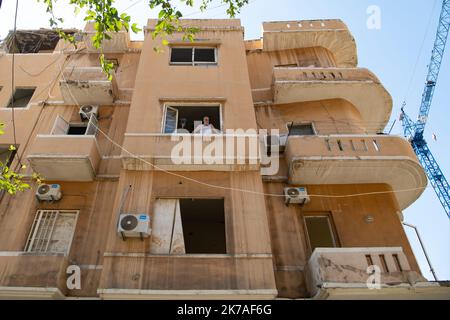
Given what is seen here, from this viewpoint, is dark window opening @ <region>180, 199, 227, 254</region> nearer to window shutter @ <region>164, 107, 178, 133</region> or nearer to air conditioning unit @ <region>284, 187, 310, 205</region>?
air conditioning unit @ <region>284, 187, 310, 205</region>

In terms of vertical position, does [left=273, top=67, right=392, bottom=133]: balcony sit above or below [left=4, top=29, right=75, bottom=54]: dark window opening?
below

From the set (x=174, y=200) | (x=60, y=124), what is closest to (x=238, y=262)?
(x=174, y=200)

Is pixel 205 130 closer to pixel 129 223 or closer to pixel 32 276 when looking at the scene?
pixel 129 223

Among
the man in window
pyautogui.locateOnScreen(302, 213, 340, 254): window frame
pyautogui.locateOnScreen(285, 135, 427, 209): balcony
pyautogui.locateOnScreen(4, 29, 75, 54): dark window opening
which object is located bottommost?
pyautogui.locateOnScreen(302, 213, 340, 254): window frame

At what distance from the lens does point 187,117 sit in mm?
12203

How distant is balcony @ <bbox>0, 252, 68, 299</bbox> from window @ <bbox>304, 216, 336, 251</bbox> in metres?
6.27

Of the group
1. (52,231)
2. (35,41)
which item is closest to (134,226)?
(52,231)

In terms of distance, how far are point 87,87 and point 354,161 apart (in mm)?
9179

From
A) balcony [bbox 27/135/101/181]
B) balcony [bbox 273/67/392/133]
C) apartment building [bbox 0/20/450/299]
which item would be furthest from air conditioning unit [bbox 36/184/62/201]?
balcony [bbox 273/67/392/133]

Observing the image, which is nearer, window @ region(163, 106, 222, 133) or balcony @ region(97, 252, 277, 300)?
balcony @ region(97, 252, 277, 300)

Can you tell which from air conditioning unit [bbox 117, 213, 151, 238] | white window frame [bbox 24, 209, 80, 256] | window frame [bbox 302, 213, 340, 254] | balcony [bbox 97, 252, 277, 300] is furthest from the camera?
window frame [bbox 302, 213, 340, 254]

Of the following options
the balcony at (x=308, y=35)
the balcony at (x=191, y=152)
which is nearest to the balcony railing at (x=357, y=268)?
the balcony at (x=191, y=152)

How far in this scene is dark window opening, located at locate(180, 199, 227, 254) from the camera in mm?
10172

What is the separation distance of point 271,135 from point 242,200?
352cm
